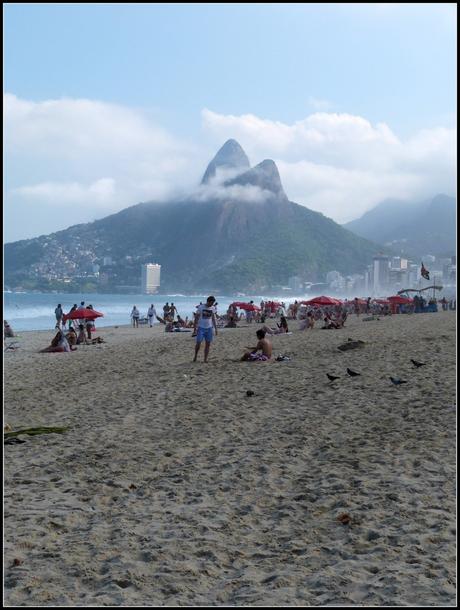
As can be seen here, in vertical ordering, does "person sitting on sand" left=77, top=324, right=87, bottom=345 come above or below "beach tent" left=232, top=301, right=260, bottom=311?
below

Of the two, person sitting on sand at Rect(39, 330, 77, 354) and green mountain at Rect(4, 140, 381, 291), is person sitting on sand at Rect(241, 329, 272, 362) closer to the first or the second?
person sitting on sand at Rect(39, 330, 77, 354)

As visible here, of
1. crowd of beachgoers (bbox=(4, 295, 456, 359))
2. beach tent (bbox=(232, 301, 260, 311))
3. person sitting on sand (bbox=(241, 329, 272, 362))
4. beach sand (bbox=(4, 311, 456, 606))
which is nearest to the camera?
beach sand (bbox=(4, 311, 456, 606))

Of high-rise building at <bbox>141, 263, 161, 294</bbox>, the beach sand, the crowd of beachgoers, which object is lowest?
the beach sand

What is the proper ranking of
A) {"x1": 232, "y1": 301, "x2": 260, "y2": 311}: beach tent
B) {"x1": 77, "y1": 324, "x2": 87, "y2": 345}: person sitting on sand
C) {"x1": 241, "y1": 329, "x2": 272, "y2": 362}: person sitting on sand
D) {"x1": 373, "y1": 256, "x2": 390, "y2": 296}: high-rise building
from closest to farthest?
{"x1": 241, "y1": 329, "x2": 272, "y2": 362}: person sitting on sand, {"x1": 77, "y1": 324, "x2": 87, "y2": 345}: person sitting on sand, {"x1": 232, "y1": 301, "x2": 260, "y2": 311}: beach tent, {"x1": 373, "y1": 256, "x2": 390, "y2": 296}: high-rise building

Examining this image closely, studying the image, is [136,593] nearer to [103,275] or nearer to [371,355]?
[371,355]

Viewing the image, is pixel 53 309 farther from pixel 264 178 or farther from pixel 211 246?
pixel 264 178

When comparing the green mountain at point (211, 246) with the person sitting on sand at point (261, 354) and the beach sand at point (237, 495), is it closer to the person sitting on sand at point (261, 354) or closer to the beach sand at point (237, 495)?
the person sitting on sand at point (261, 354)

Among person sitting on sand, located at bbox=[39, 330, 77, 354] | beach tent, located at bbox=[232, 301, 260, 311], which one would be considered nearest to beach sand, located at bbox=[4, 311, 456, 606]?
person sitting on sand, located at bbox=[39, 330, 77, 354]

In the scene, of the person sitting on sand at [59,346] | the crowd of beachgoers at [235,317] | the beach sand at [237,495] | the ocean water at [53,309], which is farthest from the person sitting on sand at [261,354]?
the ocean water at [53,309]
